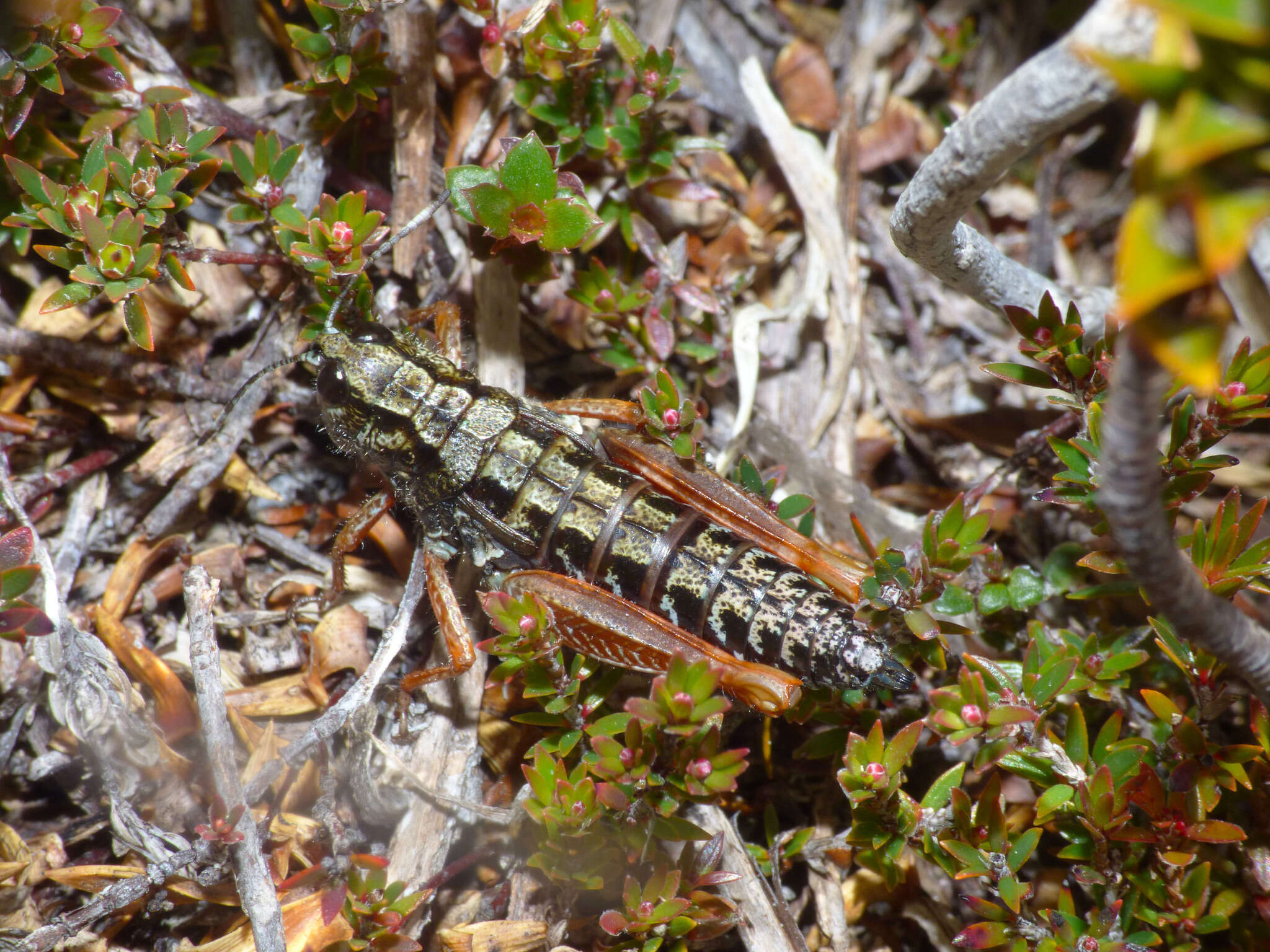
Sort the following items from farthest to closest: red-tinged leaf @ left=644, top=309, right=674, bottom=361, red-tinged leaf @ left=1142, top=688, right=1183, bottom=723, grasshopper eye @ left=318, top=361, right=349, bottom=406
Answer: red-tinged leaf @ left=644, top=309, right=674, bottom=361, grasshopper eye @ left=318, top=361, right=349, bottom=406, red-tinged leaf @ left=1142, top=688, right=1183, bottom=723

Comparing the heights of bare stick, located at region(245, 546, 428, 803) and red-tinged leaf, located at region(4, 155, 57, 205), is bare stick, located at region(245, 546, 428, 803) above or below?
below

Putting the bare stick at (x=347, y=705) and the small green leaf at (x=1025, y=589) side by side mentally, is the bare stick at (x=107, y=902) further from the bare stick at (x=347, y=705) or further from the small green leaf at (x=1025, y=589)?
the small green leaf at (x=1025, y=589)

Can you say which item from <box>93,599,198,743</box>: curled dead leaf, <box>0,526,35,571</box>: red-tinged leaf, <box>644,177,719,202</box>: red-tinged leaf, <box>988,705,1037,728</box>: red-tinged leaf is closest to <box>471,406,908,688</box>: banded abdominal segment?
<box>988,705,1037,728</box>: red-tinged leaf

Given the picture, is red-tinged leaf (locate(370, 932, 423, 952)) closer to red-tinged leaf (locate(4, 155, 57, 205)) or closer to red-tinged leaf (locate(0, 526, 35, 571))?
red-tinged leaf (locate(0, 526, 35, 571))

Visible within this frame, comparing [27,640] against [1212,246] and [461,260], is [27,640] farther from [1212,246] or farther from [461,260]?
[1212,246]

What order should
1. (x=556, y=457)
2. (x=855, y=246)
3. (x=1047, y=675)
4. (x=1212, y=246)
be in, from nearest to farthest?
1. (x=1212, y=246)
2. (x=1047, y=675)
3. (x=556, y=457)
4. (x=855, y=246)

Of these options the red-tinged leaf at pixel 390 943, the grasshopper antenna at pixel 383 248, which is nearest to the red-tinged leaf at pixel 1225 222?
the grasshopper antenna at pixel 383 248

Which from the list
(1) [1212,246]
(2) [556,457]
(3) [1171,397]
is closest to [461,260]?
(2) [556,457]
